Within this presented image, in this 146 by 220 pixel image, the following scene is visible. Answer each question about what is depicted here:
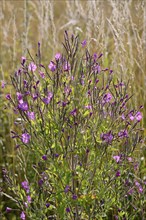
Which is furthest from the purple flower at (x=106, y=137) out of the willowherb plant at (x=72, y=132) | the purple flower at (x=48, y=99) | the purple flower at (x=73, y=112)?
the purple flower at (x=48, y=99)

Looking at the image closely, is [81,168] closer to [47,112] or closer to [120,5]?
[47,112]

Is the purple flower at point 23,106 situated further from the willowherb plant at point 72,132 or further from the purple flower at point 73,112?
the purple flower at point 73,112

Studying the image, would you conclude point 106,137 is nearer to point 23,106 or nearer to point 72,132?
point 72,132

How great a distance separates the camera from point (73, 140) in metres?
1.76

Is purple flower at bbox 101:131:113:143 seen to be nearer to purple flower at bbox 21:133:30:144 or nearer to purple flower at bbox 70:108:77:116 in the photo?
purple flower at bbox 70:108:77:116

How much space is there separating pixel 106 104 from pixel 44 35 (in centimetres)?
165

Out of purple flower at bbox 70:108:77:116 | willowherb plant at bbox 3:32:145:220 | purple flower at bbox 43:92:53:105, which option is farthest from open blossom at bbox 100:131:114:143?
purple flower at bbox 43:92:53:105

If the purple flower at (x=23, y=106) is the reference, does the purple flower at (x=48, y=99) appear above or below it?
above

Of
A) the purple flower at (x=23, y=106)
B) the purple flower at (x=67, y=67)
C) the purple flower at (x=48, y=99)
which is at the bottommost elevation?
the purple flower at (x=23, y=106)

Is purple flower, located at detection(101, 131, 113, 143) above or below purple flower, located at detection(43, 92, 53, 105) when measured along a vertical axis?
below

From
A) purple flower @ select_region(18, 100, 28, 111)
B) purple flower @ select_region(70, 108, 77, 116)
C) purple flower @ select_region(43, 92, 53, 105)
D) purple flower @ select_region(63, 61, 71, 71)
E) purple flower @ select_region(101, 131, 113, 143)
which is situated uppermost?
purple flower @ select_region(63, 61, 71, 71)

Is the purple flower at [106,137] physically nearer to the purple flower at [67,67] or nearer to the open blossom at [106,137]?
the open blossom at [106,137]

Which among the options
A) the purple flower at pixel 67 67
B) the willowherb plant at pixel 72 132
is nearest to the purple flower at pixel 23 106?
the willowherb plant at pixel 72 132

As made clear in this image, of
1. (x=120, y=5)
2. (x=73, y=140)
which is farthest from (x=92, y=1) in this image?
(x=73, y=140)
